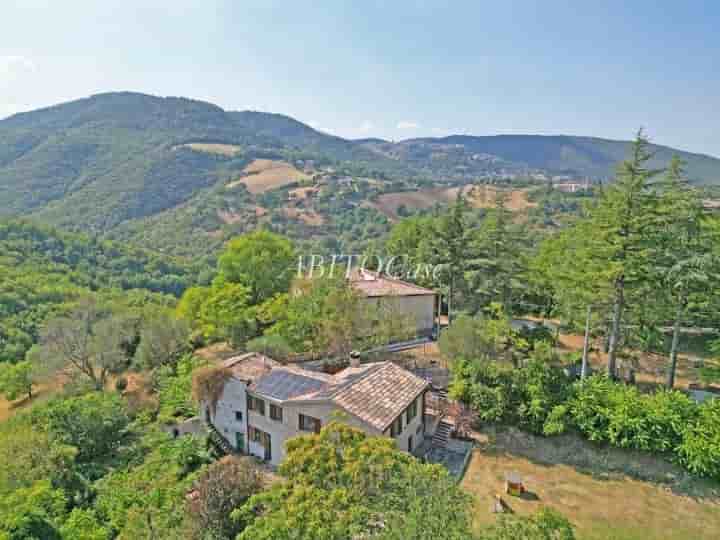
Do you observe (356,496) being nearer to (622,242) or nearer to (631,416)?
(631,416)

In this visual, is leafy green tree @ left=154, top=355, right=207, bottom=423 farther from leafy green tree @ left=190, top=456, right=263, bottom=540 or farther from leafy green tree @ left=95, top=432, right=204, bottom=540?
leafy green tree @ left=190, top=456, right=263, bottom=540

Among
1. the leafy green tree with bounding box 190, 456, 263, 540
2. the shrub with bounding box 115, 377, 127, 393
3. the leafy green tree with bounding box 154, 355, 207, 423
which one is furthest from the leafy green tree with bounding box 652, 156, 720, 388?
the shrub with bounding box 115, 377, 127, 393

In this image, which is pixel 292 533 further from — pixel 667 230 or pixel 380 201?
pixel 380 201

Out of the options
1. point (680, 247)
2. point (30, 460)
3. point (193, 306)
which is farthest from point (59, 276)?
point (680, 247)

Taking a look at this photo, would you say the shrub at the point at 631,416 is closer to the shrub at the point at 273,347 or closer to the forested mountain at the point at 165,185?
the shrub at the point at 273,347

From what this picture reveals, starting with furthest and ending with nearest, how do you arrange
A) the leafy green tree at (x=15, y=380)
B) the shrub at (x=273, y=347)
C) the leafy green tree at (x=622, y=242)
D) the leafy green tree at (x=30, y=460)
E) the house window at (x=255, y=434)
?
the leafy green tree at (x=15, y=380) < the shrub at (x=273, y=347) < the leafy green tree at (x=622, y=242) < the house window at (x=255, y=434) < the leafy green tree at (x=30, y=460)

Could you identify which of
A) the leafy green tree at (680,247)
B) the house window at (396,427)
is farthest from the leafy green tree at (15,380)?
the leafy green tree at (680,247)

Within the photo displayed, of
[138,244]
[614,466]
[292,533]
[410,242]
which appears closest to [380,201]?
[138,244]

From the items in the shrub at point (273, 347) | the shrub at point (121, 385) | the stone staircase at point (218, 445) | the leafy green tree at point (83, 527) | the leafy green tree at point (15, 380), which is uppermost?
the shrub at point (273, 347)
